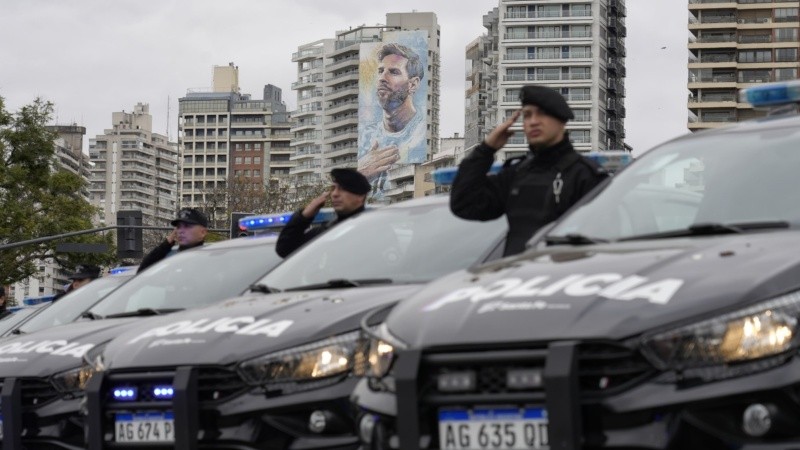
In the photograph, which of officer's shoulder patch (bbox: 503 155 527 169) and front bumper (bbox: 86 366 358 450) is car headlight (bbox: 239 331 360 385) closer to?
front bumper (bbox: 86 366 358 450)

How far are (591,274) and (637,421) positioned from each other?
637 mm

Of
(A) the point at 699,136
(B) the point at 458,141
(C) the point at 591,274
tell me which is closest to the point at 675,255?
(C) the point at 591,274

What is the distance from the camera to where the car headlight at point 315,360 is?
686 centimetres

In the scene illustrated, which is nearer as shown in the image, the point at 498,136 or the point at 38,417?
the point at 498,136

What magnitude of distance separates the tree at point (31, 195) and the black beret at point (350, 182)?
53802 millimetres

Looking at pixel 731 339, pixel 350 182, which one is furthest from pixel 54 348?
pixel 731 339

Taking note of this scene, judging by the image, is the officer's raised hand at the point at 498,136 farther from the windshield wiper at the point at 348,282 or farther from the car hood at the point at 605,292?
the car hood at the point at 605,292

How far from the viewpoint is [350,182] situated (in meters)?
9.74

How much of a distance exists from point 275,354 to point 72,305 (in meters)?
5.59

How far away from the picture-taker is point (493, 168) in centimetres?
853

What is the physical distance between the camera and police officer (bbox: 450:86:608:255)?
7641mm

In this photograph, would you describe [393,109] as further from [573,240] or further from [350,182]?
[573,240]

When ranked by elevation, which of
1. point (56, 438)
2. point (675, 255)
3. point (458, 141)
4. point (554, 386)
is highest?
point (458, 141)

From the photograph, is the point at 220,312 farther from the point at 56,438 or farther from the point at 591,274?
the point at 591,274
